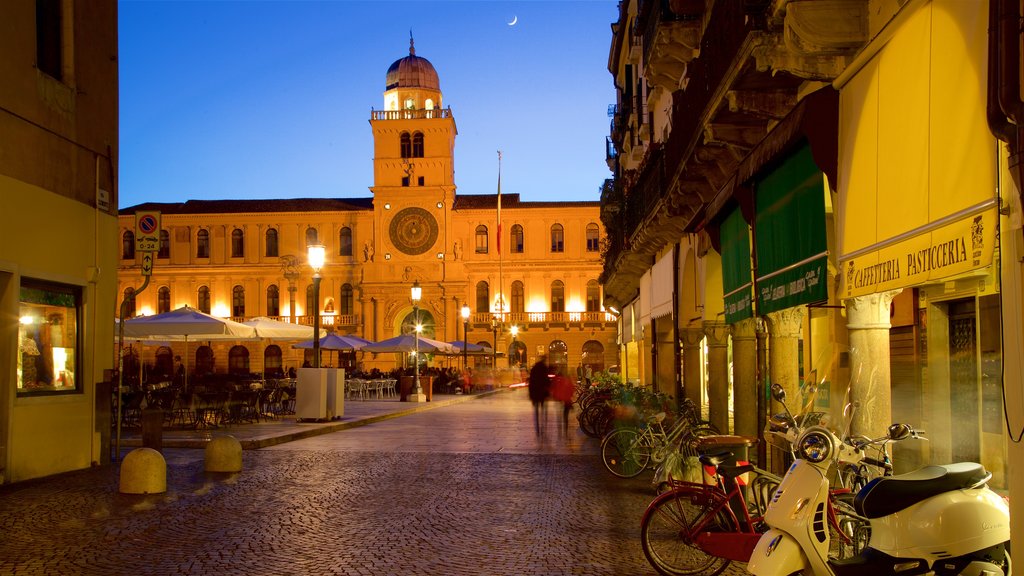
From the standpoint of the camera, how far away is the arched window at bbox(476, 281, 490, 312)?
3081 inches

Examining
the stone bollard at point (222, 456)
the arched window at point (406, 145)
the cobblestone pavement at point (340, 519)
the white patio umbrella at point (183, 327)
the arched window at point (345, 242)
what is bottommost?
the cobblestone pavement at point (340, 519)

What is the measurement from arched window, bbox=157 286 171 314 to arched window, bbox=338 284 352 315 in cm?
1444

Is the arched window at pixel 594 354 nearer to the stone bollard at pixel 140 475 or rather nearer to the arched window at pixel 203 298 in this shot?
the arched window at pixel 203 298

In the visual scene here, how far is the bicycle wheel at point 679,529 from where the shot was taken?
6.69 meters

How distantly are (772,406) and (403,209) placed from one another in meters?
68.1

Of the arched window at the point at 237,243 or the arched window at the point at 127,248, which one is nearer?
the arched window at the point at 237,243

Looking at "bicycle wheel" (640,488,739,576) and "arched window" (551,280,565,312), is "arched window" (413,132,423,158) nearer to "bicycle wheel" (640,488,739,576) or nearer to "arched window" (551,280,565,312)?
"arched window" (551,280,565,312)

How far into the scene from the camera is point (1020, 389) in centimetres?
470

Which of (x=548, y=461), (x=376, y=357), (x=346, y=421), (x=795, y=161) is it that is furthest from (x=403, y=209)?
(x=795, y=161)

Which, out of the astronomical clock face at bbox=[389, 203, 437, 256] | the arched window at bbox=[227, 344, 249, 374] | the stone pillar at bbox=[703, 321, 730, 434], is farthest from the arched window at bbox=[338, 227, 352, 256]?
the stone pillar at bbox=[703, 321, 730, 434]

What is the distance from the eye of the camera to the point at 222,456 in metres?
13.2

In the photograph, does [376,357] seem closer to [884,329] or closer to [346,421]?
[346,421]

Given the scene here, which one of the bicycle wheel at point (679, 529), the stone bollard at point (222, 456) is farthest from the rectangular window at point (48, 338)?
the bicycle wheel at point (679, 529)

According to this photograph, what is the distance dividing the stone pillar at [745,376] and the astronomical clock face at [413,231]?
212 ft
